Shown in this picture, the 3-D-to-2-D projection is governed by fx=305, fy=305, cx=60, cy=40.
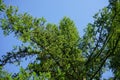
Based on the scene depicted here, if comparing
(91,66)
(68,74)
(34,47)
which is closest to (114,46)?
(91,66)

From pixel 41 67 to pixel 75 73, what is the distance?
226 cm

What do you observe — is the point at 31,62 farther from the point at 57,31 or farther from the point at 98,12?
the point at 98,12

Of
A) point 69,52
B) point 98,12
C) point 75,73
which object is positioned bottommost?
point 75,73

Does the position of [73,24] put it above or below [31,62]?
above

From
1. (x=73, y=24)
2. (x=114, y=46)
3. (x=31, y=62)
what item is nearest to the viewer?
(x=114, y=46)

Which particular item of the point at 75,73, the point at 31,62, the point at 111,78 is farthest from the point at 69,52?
the point at 111,78

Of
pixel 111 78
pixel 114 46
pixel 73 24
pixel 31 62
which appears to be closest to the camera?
pixel 114 46

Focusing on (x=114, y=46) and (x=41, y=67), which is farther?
(x=41, y=67)

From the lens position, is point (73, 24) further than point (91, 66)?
Yes

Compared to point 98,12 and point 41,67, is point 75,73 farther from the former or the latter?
point 98,12

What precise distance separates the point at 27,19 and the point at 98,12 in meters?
3.93

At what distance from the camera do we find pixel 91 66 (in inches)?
688

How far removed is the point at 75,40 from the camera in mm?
18312

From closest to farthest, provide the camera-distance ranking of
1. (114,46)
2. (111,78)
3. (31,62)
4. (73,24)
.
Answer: (114,46) < (31,62) < (111,78) < (73,24)
